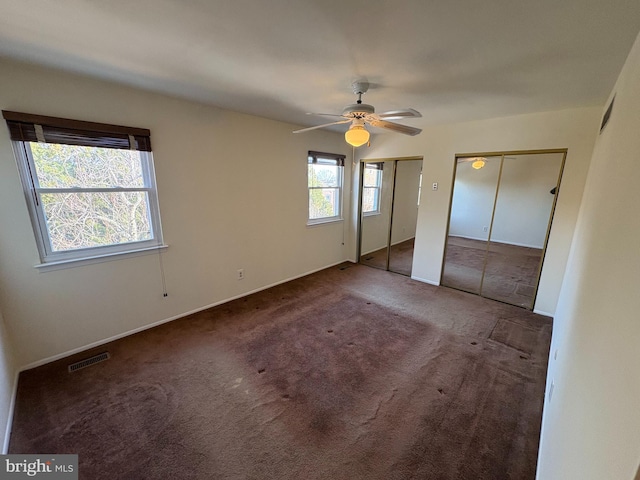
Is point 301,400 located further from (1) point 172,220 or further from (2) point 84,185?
(2) point 84,185

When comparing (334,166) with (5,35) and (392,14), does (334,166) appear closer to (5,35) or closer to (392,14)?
(392,14)

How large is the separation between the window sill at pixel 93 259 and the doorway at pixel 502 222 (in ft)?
13.2

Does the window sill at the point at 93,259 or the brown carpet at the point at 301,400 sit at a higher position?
the window sill at the point at 93,259

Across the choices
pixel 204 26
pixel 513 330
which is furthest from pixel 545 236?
pixel 204 26

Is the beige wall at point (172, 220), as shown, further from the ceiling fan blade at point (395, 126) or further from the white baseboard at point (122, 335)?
the ceiling fan blade at point (395, 126)

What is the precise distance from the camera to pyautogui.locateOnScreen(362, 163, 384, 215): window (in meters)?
4.80

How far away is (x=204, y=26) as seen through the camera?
4.72ft

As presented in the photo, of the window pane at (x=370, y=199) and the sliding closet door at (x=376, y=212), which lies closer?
the sliding closet door at (x=376, y=212)

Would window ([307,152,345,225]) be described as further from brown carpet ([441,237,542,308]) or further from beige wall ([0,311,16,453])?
beige wall ([0,311,16,453])

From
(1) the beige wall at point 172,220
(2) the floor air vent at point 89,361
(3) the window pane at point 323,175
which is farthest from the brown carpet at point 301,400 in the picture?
(3) the window pane at point 323,175

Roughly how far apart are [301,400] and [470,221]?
3.61m

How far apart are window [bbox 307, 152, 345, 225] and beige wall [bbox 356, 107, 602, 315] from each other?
79cm

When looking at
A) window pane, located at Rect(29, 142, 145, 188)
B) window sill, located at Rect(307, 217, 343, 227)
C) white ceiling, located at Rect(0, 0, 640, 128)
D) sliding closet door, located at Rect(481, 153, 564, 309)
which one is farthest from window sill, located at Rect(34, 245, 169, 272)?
sliding closet door, located at Rect(481, 153, 564, 309)

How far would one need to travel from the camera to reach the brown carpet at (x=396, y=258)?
4.74m
